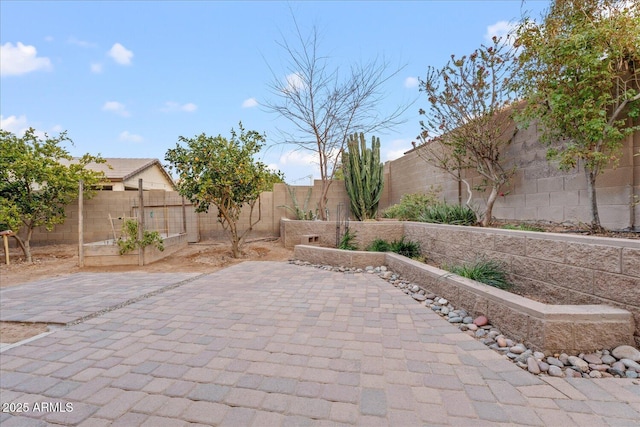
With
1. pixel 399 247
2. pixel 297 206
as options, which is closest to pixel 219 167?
pixel 297 206

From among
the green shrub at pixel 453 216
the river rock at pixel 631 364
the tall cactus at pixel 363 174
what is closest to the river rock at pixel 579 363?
the river rock at pixel 631 364

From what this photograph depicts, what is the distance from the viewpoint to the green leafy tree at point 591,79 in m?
3.14

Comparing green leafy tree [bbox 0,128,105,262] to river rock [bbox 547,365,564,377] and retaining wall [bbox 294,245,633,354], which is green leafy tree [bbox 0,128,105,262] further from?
river rock [bbox 547,365,564,377]

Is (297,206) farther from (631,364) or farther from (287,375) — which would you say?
(631,364)

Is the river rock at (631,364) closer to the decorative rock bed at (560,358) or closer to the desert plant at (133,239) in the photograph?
the decorative rock bed at (560,358)

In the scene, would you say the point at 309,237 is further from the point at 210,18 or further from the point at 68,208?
the point at 68,208

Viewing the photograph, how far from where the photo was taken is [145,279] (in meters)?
5.29

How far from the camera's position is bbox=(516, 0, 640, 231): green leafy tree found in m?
3.14

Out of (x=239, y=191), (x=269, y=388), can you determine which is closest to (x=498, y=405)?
(x=269, y=388)

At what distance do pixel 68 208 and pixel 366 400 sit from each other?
11431mm

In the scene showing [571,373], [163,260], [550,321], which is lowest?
[571,373]

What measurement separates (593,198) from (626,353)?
2.04 metres

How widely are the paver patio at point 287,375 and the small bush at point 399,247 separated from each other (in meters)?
2.18

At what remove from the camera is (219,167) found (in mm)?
6715
